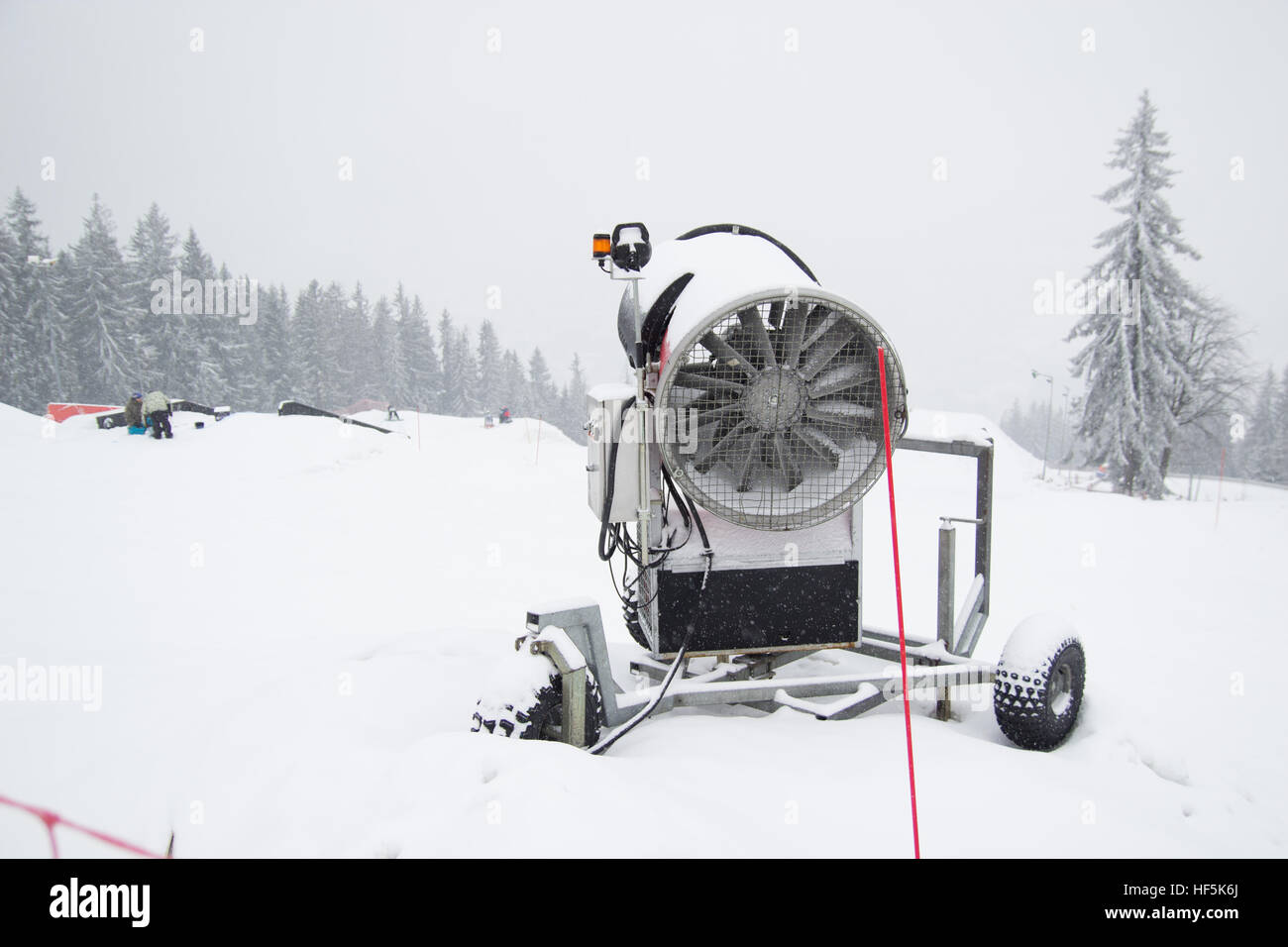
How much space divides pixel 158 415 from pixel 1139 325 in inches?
A: 1115

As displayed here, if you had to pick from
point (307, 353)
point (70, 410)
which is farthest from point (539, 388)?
point (70, 410)

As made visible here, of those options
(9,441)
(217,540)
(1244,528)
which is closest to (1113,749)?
(217,540)

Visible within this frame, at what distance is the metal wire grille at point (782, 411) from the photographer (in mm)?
3531

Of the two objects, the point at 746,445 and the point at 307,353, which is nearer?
the point at 746,445

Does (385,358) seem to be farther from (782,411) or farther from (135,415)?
(782,411)

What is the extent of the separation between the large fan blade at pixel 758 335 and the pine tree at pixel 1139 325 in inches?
970

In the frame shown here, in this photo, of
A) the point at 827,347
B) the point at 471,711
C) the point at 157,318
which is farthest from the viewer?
the point at 157,318

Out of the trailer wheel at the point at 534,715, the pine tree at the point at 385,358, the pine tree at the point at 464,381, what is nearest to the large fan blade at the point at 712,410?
the trailer wheel at the point at 534,715

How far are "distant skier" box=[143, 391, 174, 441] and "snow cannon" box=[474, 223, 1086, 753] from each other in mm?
17917

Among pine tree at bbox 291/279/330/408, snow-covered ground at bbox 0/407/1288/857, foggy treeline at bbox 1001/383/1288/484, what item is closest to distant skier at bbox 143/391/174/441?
snow-covered ground at bbox 0/407/1288/857

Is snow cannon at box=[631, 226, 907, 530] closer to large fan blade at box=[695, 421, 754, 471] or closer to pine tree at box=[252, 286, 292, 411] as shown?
large fan blade at box=[695, 421, 754, 471]

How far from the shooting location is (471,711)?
4012 mm

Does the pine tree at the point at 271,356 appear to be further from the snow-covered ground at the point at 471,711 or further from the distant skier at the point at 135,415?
the snow-covered ground at the point at 471,711
